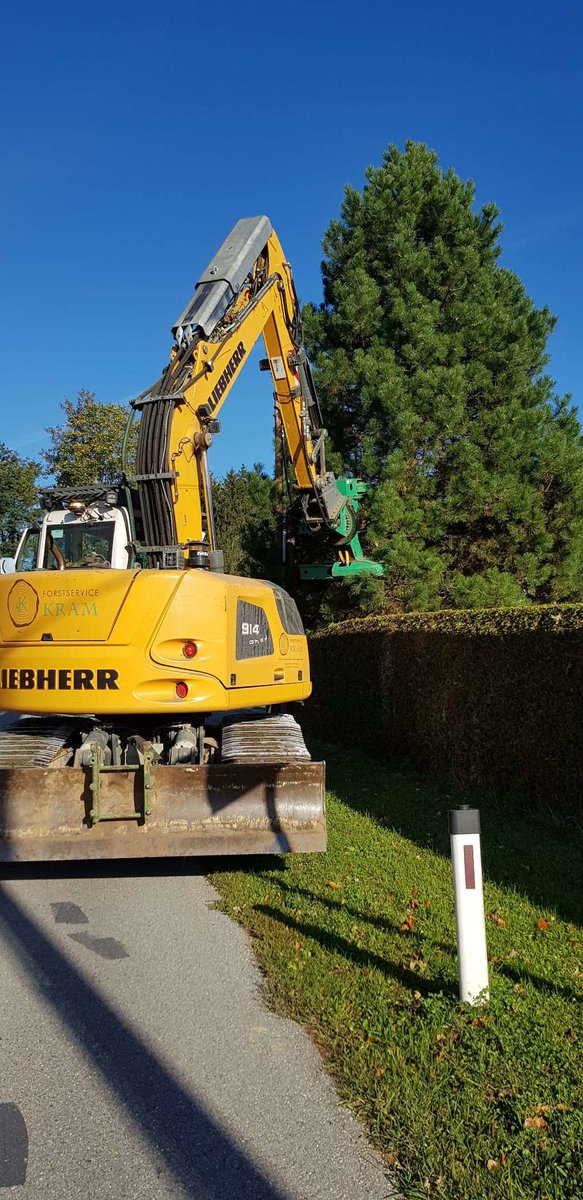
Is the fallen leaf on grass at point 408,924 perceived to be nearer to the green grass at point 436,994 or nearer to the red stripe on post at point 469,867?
the green grass at point 436,994

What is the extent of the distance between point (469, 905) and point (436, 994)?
1.75 feet

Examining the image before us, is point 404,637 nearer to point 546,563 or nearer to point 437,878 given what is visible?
point 437,878

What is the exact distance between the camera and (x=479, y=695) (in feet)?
29.6

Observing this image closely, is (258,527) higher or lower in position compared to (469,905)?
higher

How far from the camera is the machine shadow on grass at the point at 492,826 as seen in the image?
20.1 feet

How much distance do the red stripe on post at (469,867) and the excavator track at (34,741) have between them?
3.57 metres

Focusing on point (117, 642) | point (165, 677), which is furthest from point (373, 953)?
point (117, 642)

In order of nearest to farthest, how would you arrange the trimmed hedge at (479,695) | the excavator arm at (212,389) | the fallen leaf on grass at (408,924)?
the fallen leaf on grass at (408,924), the excavator arm at (212,389), the trimmed hedge at (479,695)

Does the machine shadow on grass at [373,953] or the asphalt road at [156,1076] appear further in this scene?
the machine shadow on grass at [373,953]

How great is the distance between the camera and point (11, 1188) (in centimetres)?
293

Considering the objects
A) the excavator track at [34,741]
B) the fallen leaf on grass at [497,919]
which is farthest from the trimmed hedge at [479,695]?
the excavator track at [34,741]

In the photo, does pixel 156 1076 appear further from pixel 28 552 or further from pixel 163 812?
pixel 28 552

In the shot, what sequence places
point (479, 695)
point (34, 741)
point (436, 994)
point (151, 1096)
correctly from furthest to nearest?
point (479, 695) < point (34, 741) < point (436, 994) < point (151, 1096)

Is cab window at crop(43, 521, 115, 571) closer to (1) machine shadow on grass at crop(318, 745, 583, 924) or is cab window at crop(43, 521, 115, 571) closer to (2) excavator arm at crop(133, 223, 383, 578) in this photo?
(2) excavator arm at crop(133, 223, 383, 578)
